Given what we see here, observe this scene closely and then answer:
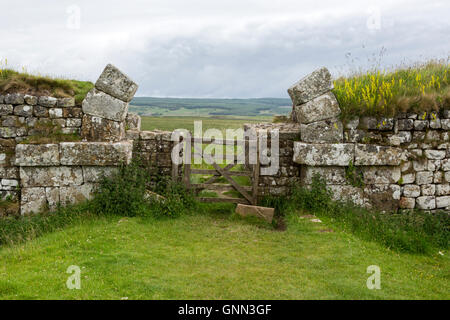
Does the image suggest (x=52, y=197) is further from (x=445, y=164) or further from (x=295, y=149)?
(x=445, y=164)

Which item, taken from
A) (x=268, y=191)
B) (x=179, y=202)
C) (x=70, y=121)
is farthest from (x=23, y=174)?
(x=268, y=191)

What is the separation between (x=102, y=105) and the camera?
324 inches

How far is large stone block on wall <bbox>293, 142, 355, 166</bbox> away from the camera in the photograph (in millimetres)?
8344

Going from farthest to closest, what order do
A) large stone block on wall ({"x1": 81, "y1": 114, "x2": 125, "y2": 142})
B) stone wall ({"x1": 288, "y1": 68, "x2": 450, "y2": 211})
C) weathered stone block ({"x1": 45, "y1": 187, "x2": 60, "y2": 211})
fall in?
stone wall ({"x1": 288, "y1": 68, "x2": 450, "y2": 211}), large stone block on wall ({"x1": 81, "y1": 114, "x2": 125, "y2": 142}), weathered stone block ({"x1": 45, "y1": 187, "x2": 60, "y2": 211})

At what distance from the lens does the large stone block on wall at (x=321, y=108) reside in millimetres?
8367

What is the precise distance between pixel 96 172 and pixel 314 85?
16.1ft

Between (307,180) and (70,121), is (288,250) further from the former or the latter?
(70,121)

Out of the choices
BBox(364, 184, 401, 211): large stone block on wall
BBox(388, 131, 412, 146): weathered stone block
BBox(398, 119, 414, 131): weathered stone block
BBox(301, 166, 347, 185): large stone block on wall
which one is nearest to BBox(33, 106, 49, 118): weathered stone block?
BBox(301, 166, 347, 185): large stone block on wall

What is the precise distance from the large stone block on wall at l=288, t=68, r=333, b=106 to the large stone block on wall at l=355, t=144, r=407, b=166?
1401 mm

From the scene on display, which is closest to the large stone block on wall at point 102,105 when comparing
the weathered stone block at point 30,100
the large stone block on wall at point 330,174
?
the weathered stone block at point 30,100

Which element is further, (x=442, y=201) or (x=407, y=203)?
(x=442, y=201)

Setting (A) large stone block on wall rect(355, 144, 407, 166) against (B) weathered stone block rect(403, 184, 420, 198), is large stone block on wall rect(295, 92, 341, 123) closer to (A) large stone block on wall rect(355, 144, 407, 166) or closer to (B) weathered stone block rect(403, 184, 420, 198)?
(A) large stone block on wall rect(355, 144, 407, 166)

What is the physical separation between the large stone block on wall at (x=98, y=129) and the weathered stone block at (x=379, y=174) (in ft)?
17.7

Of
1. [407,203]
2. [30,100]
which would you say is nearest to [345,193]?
[407,203]
